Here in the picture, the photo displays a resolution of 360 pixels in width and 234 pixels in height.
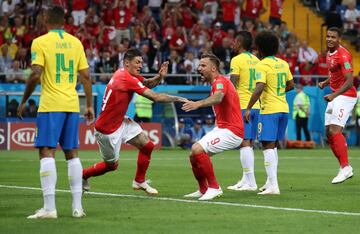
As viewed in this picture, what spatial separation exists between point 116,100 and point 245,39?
10.2 ft

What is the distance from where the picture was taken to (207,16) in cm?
4066

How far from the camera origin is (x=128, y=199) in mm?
15008

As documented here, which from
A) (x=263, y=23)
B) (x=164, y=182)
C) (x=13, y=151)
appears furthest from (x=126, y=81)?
(x=263, y=23)

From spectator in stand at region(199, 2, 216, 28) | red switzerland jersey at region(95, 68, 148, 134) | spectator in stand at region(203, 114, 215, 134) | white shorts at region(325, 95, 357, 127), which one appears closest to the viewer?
red switzerland jersey at region(95, 68, 148, 134)

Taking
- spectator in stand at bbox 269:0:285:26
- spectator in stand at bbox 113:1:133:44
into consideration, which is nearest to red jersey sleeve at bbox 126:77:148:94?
spectator in stand at bbox 113:1:133:44

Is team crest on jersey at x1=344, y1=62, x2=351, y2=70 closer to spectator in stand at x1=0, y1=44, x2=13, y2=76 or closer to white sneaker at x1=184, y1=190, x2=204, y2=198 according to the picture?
white sneaker at x1=184, y1=190, x2=204, y2=198

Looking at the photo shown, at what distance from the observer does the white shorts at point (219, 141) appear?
14.9m

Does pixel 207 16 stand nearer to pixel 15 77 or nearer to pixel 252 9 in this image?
pixel 252 9

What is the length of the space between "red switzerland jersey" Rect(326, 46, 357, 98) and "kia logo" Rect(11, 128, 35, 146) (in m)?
15.2

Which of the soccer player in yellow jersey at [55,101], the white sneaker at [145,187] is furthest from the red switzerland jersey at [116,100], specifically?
the soccer player in yellow jersey at [55,101]

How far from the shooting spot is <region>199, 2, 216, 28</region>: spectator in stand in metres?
40.4

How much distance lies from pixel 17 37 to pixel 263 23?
9469 mm

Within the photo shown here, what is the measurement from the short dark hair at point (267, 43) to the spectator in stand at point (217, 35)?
21205 mm

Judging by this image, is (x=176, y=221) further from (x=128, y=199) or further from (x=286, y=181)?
(x=286, y=181)
